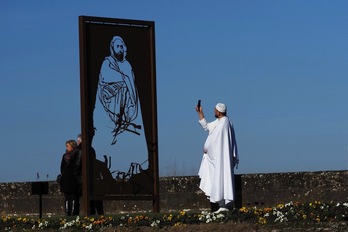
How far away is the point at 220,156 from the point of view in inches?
804

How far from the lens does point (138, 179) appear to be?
72.3ft

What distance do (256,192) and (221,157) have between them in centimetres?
259

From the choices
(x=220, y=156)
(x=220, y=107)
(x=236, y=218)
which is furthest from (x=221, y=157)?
(x=236, y=218)

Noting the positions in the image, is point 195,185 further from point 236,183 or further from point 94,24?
point 94,24

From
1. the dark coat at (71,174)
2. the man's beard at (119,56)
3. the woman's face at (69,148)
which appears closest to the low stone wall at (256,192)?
the dark coat at (71,174)

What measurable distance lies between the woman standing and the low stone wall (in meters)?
1.94

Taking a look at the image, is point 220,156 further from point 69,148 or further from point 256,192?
point 69,148

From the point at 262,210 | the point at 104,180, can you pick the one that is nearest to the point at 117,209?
the point at 104,180

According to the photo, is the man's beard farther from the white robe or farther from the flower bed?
the flower bed

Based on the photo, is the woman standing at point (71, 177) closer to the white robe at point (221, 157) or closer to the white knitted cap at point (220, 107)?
the white robe at point (221, 157)

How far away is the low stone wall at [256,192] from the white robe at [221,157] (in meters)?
2.04

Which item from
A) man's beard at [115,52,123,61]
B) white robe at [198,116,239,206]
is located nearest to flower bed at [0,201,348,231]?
white robe at [198,116,239,206]

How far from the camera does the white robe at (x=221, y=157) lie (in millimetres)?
20344

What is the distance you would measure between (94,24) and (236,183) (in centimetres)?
419
